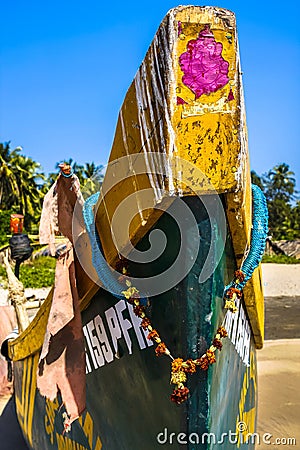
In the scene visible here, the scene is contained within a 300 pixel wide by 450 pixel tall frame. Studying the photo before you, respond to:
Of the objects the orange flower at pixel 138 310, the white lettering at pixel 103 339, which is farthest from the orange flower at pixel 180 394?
the white lettering at pixel 103 339

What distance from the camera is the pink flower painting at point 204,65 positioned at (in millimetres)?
1842

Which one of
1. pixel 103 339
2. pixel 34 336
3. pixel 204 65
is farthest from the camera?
pixel 34 336

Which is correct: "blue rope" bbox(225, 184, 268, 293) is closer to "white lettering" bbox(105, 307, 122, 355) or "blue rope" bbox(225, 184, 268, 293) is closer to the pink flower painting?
"white lettering" bbox(105, 307, 122, 355)

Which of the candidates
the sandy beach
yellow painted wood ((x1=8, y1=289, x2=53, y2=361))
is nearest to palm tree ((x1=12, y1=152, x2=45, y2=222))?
the sandy beach

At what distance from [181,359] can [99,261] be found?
0.57 metres

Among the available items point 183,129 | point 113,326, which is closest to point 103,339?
point 113,326

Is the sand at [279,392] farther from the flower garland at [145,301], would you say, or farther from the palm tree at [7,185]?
the palm tree at [7,185]

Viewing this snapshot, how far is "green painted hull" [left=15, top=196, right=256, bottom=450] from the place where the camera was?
6.79ft

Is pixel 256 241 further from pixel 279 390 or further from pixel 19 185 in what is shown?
pixel 19 185

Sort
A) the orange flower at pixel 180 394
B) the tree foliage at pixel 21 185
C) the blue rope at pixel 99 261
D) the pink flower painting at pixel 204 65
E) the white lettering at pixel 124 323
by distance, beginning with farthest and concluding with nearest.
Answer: the tree foliage at pixel 21 185 → the white lettering at pixel 124 323 → the blue rope at pixel 99 261 → the orange flower at pixel 180 394 → the pink flower painting at pixel 204 65

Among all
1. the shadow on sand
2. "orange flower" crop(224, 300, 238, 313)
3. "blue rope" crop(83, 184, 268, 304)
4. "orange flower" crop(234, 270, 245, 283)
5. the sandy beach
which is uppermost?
"blue rope" crop(83, 184, 268, 304)

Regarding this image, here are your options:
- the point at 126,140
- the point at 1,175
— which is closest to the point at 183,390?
the point at 126,140

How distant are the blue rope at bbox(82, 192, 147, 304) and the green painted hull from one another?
0.10 m

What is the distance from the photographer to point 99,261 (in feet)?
7.67
